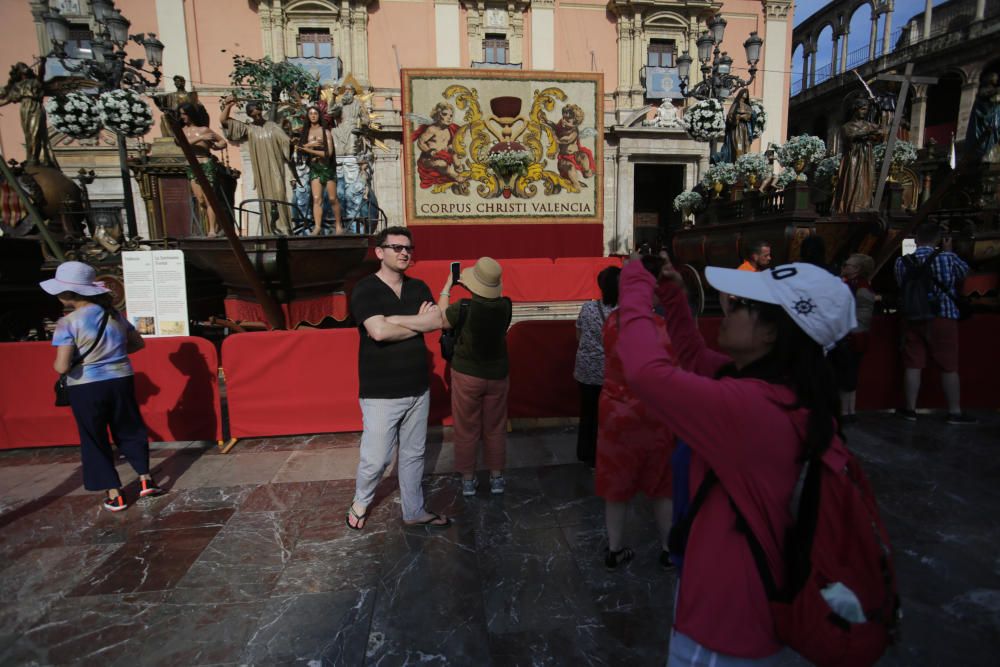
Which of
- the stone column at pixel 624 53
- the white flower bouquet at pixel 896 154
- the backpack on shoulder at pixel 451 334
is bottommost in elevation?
the backpack on shoulder at pixel 451 334

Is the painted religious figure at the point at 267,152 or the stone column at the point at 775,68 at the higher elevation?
the stone column at the point at 775,68

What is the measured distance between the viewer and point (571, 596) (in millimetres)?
2773

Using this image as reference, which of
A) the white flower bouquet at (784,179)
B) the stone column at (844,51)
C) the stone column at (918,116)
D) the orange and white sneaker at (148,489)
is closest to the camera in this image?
the orange and white sneaker at (148,489)

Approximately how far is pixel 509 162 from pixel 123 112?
9.19 meters

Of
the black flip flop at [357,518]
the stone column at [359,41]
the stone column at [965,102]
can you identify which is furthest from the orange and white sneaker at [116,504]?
the stone column at [965,102]

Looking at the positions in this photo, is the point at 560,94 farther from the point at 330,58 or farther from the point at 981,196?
the point at 330,58

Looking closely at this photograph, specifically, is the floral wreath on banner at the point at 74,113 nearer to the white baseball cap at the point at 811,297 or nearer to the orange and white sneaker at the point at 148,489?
the orange and white sneaker at the point at 148,489

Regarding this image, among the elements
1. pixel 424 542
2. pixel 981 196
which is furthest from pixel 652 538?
pixel 981 196

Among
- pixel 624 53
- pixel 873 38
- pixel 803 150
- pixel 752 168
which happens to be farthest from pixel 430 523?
pixel 873 38

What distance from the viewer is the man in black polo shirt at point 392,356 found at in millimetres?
3064

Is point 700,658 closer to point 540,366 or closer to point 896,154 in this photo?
point 540,366

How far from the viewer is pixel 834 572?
1098 mm

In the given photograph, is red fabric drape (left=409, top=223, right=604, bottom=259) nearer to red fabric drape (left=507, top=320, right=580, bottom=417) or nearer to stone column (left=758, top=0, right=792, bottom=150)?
red fabric drape (left=507, top=320, right=580, bottom=417)

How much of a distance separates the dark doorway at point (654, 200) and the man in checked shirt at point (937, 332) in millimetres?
19776
